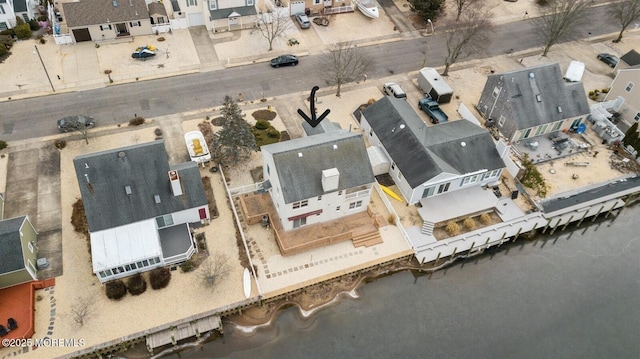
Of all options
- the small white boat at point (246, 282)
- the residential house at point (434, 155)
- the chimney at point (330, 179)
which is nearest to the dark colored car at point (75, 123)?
the small white boat at point (246, 282)

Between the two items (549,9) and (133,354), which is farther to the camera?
(549,9)

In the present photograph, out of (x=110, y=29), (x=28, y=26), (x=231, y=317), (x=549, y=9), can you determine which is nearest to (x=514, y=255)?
(x=231, y=317)

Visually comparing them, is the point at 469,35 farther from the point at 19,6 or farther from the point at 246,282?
the point at 19,6

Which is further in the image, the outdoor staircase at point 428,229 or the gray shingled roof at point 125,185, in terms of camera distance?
the outdoor staircase at point 428,229

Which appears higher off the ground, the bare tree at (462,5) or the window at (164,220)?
the bare tree at (462,5)

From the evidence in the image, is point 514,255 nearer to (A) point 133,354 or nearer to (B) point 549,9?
(A) point 133,354

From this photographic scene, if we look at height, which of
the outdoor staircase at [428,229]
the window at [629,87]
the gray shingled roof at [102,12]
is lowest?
the outdoor staircase at [428,229]

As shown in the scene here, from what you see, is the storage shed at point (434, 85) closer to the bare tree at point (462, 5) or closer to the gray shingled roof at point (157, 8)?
the bare tree at point (462, 5)
